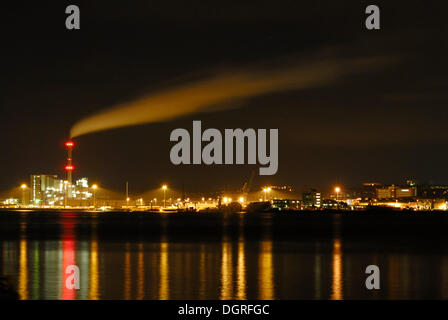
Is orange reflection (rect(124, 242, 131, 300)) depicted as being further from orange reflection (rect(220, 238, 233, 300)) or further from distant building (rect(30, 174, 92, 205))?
distant building (rect(30, 174, 92, 205))

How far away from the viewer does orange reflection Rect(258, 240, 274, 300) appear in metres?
18.9

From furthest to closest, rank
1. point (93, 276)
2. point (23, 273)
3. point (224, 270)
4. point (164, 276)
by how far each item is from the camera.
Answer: point (224, 270)
point (23, 273)
point (93, 276)
point (164, 276)

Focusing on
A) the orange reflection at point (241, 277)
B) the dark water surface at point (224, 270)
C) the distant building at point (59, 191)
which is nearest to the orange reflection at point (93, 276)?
the dark water surface at point (224, 270)

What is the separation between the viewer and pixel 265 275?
23453 mm

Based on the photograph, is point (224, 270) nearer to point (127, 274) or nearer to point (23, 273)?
point (127, 274)

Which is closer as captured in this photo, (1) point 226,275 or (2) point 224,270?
(1) point 226,275

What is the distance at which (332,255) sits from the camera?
32312 mm

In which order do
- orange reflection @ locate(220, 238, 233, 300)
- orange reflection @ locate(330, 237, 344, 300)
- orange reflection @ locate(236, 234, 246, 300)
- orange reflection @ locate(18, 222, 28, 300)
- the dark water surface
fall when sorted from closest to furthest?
orange reflection @ locate(18, 222, 28, 300) → orange reflection @ locate(236, 234, 246, 300) → orange reflection @ locate(220, 238, 233, 300) → orange reflection @ locate(330, 237, 344, 300) → the dark water surface

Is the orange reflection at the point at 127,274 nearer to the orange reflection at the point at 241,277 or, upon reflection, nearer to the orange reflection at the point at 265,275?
the orange reflection at the point at 241,277

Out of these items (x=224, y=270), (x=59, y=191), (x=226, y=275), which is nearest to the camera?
(x=226, y=275)

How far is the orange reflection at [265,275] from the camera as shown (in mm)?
18875

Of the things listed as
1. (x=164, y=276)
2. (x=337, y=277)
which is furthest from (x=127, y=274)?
(x=337, y=277)

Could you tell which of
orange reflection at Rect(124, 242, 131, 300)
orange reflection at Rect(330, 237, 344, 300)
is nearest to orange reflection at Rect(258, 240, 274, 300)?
orange reflection at Rect(330, 237, 344, 300)

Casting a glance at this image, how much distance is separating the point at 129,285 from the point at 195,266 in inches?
246
